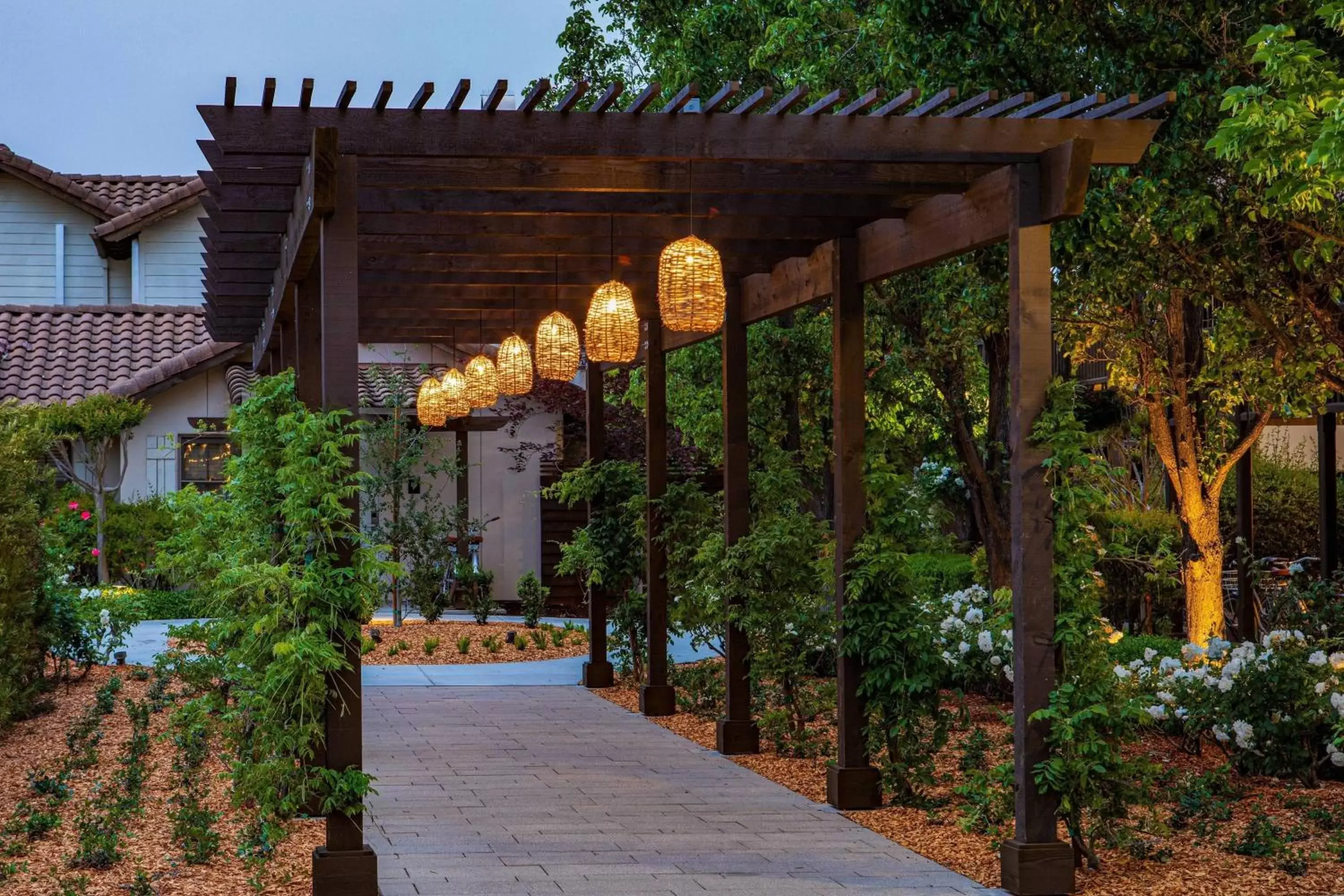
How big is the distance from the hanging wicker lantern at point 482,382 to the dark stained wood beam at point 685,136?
6163 millimetres

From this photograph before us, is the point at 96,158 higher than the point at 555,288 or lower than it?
higher

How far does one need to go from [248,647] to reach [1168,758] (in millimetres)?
5839

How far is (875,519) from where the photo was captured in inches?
336

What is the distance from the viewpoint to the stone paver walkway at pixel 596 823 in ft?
22.0

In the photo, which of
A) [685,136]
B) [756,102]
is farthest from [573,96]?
[756,102]

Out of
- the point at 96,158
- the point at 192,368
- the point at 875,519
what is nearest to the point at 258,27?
the point at 96,158

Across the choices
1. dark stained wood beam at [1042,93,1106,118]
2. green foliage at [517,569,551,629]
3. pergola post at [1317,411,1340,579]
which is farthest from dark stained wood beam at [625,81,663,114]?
green foliage at [517,569,551,629]

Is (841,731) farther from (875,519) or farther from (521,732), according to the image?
(521,732)

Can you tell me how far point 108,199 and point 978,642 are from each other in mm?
19228

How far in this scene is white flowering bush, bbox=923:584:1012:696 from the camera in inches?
428

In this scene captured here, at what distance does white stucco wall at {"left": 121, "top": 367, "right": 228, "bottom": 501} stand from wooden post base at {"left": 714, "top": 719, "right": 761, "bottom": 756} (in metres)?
13.1

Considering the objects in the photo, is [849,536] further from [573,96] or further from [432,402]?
[432,402]

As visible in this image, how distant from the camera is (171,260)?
25.2 metres

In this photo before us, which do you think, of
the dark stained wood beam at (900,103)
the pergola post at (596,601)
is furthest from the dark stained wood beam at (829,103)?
the pergola post at (596,601)
